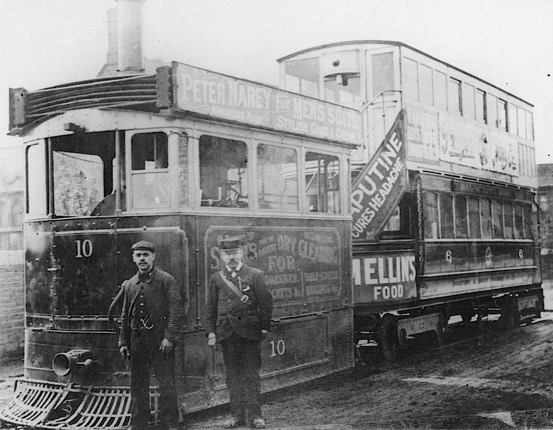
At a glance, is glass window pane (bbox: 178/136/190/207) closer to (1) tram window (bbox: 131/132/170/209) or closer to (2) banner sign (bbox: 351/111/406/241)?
(1) tram window (bbox: 131/132/170/209)

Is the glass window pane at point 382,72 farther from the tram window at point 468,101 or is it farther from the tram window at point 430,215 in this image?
the tram window at point 468,101

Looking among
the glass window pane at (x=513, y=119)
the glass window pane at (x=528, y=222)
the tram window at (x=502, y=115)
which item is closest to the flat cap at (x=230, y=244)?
the tram window at (x=502, y=115)

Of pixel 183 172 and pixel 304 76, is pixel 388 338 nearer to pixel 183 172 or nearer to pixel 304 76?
pixel 304 76

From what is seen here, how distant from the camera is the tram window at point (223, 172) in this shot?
20.8 feet

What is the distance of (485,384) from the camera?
7.76 m

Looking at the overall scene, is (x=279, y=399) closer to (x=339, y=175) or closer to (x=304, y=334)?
(x=304, y=334)

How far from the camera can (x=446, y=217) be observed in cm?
1088

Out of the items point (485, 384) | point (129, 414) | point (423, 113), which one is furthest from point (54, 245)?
point (423, 113)

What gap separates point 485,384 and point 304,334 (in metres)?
2.15

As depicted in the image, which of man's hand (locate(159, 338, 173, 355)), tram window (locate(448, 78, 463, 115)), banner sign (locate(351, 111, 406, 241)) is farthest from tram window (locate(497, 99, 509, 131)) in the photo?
man's hand (locate(159, 338, 173, 355))

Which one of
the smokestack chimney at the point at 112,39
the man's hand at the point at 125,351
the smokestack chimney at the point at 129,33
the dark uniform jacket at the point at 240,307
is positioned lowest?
the man's hand at the point at 125,351

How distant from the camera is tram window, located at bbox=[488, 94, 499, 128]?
12823 mm

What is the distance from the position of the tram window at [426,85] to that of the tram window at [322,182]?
3189 mm

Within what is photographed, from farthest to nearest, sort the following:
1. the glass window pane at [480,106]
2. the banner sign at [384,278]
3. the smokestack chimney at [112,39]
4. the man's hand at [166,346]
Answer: the glass window pane at [480,106] → the banner sign at [384,278] → the smokestack chimney at [112,39] → the man's hand at [166,346]
